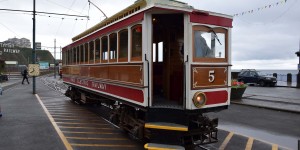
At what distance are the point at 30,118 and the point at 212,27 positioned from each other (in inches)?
311

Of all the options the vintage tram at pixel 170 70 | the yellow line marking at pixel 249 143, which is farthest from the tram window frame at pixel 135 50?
the yellow line marking at pixel 249 143

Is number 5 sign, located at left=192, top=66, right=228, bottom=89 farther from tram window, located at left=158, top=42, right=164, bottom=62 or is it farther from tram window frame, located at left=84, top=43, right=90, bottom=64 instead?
tram window frame, located at left=84, top=43, right=90, bottom=64

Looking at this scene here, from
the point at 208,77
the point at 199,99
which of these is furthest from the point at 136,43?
the point at 199,99

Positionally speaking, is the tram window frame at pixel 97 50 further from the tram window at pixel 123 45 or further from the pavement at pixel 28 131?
the pavement at pixel 28 131

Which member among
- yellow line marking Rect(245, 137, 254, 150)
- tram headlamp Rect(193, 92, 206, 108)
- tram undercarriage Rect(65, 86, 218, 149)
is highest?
tram headlamp Rect(193, 92, 206, 108)

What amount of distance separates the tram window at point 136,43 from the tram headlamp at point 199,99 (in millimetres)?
1591

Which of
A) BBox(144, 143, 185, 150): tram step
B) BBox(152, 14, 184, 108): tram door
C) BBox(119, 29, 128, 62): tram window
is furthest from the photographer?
BBox(119, 29, 128, 62): tram window

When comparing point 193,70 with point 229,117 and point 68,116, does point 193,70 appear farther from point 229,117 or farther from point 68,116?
point 68,116

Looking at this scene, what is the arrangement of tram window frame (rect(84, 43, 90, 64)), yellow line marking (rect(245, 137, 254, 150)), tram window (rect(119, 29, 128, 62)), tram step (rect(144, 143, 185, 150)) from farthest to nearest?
tram window frame (rect(84, 43, 90, 64)) → tram window (rect(119, 29, 128, 62)) → yellow line marking (rect(245, 137, 254, 150)) → tram step (rect(144, 143, 185, 150))

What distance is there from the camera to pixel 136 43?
7664 millimetres

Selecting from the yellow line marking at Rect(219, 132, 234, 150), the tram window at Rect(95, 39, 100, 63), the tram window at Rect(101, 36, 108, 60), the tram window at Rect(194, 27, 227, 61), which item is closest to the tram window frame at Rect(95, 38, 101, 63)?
the tram window at Rect(95, 39, 100, 63)

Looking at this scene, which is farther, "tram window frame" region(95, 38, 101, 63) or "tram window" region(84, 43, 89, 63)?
"tram window" region(84, 43, 89, 63)

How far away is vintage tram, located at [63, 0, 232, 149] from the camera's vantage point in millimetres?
6953

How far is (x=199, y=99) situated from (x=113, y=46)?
350 centimetres
